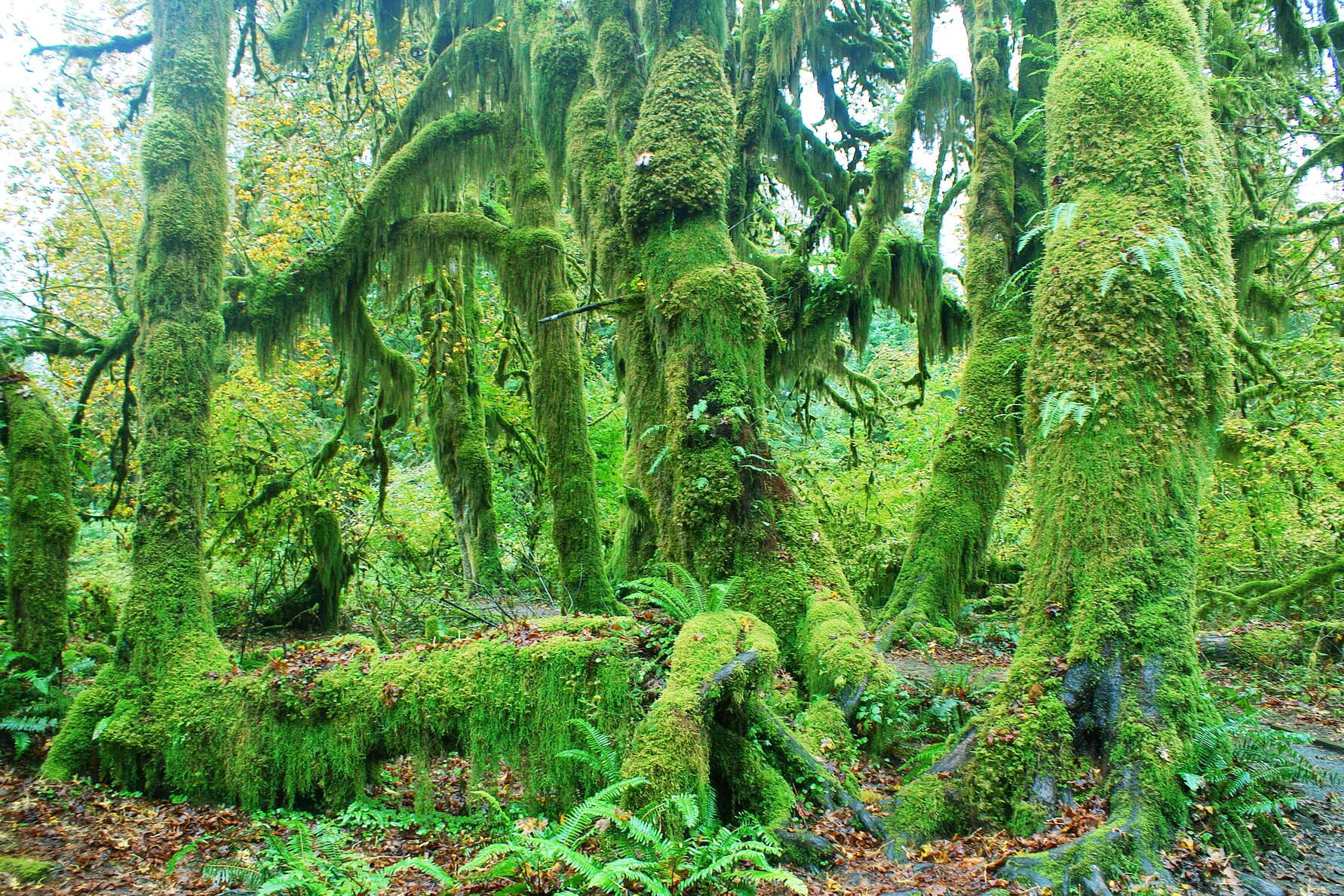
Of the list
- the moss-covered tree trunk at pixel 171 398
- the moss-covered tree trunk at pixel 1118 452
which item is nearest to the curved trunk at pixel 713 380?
the moss-covered tree trunk at pixel 1118 452

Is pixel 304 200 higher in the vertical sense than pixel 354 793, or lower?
higher

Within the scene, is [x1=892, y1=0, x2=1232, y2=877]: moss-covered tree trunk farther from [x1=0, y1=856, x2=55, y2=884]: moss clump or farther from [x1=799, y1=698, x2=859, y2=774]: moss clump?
[x1=0, y1=856, x2=55, y2=884]: moss clump

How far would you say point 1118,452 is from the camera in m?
4.77

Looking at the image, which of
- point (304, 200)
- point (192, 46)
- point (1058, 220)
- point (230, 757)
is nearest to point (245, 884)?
point (230, 757)

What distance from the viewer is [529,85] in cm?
1040

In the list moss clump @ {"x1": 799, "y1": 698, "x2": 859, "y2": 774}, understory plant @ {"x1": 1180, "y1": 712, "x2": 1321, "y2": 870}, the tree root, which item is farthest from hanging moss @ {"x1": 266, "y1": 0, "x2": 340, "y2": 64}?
understory plant @ {"x1": 1180, "y1": 712, "x2": 1321, "y2": 870}

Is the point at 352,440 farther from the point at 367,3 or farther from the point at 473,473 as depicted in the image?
the point at 367,3

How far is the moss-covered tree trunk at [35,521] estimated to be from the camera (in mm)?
8195

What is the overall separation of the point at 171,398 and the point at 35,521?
102 inches

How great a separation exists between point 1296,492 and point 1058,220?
715cm

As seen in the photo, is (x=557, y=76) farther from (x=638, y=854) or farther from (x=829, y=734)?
(x=638, y=854)

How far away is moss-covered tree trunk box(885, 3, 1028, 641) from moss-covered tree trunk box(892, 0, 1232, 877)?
3632mm

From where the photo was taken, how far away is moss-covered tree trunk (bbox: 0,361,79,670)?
8.20 m

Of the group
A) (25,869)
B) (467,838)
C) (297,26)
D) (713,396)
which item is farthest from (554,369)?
(25,869)
